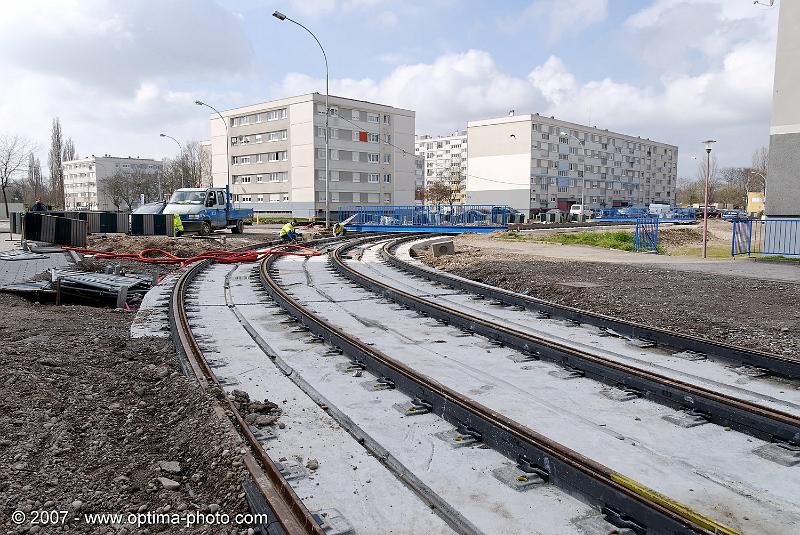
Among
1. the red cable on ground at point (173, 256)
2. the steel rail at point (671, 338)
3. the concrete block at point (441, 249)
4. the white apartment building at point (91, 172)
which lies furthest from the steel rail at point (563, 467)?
the white apartment building at point (91, 172)

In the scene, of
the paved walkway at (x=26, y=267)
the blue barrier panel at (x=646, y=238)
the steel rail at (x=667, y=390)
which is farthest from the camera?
the blue barrier panel at (x=646, y=238)

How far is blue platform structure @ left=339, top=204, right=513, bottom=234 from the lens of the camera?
3331 centimetres

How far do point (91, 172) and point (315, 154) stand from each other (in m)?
91.4

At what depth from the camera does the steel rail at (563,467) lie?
3.07m

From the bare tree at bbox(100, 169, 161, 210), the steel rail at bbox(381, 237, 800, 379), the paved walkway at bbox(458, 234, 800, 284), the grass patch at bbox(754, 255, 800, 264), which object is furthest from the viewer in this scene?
the bare tree at bbox(100, 169, 161, 210)

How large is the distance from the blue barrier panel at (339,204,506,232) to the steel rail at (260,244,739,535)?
2764cm

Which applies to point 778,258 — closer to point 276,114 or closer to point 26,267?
point 26,267

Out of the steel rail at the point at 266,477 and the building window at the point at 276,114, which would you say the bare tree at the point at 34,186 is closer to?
the building window at the point at 276,114

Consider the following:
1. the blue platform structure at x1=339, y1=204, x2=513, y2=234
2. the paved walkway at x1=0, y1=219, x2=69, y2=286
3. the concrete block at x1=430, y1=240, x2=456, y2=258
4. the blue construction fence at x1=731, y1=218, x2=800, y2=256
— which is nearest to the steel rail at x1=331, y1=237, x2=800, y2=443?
the paved walkway at x1=0, y1=219, x2=69, y2=286

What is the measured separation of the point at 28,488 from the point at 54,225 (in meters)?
19.8

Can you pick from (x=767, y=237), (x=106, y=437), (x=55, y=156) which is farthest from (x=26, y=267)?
(x=55, y=156)

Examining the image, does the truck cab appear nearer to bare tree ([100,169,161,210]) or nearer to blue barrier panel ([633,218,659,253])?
blue barrier panel ([633,218,659,253])

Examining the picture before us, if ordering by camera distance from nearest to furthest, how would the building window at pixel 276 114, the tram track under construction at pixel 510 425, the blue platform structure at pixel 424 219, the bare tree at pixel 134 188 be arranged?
the tram track under construction at pixel 510 425, the blue platform structure at pixel 424 219, the building window at pixel 276 114, the bare tree at pixel 134 188

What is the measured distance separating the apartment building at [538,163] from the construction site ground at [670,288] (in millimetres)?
69040
